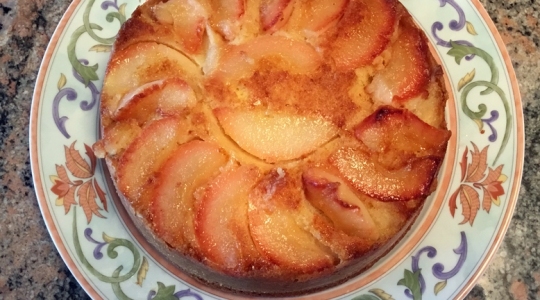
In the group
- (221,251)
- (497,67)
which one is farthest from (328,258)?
(497,67)

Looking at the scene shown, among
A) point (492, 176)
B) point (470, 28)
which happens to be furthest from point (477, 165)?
point (470, 28)

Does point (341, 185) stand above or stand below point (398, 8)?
below

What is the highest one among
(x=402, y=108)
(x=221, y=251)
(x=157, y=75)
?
(x=157, y=75)

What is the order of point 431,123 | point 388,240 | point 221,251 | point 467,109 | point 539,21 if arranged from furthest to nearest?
point 539,21 → point 467,109 → point 431,123 → point 388,240 → point 221,251

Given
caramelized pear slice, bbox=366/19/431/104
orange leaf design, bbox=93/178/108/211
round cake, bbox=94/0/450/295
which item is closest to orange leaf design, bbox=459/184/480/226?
round cake, bbox=94/0/450/295

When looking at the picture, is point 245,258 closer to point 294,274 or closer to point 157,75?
point 294,274

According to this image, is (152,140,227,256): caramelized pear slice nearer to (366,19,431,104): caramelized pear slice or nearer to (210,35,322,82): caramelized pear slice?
(210,35,322,82): caramelized pear slice

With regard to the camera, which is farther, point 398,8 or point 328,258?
point 398,8

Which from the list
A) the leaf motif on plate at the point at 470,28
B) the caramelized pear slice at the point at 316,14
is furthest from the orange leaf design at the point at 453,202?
the caramelized pear slice at the point at 316,14
